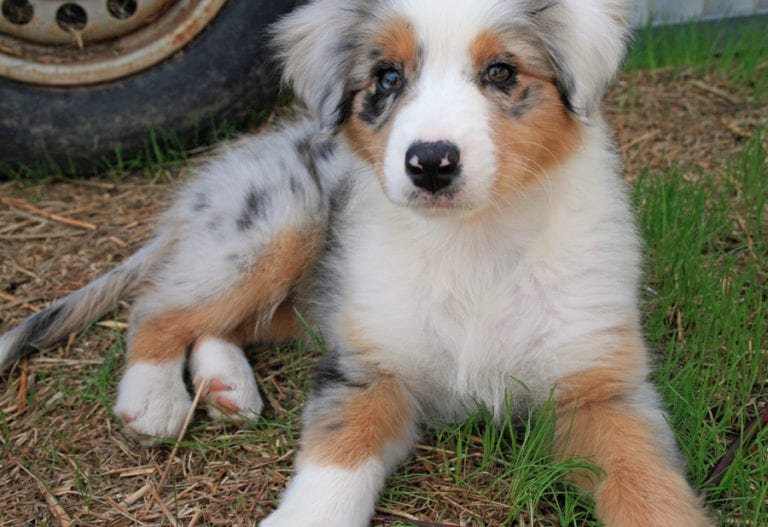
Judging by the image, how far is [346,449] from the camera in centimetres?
271

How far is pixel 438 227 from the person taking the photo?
292cm

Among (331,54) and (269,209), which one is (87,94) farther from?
(331,54)

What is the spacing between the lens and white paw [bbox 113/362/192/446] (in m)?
3.09

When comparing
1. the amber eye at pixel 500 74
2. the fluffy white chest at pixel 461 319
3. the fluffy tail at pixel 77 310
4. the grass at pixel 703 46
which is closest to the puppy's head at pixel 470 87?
the amber eye at pixel 500 74

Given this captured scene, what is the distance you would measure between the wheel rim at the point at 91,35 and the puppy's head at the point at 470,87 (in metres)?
1.84

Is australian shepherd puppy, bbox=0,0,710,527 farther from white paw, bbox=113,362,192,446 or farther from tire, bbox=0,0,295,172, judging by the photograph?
tire, bbox=0,0,295,172

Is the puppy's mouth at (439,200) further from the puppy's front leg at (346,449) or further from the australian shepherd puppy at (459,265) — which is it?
the puppy's front leg at (346,449)

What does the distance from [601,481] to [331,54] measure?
1.43m

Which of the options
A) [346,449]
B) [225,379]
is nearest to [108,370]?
[225,379]

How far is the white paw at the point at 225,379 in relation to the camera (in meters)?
3.20

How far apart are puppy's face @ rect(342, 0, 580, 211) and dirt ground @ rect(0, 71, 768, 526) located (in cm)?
91

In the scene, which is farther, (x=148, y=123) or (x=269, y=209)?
(x=148, y=123)

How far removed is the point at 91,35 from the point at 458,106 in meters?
2.56

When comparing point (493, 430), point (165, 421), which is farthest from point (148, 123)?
point (493, 430)
